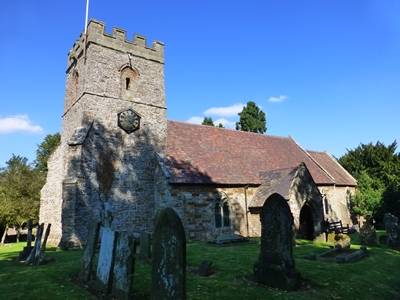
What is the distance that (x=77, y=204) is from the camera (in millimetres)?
14344

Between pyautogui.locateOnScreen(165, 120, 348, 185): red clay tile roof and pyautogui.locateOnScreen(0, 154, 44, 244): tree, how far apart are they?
53.8 feet

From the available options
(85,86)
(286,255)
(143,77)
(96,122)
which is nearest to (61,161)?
(96,122)

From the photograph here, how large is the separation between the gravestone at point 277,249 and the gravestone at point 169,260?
3.78m

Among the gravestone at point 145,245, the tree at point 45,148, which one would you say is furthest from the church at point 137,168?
the tree at point 45,148

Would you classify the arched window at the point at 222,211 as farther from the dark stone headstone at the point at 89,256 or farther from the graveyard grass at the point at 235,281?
the dark stone headstone at the point at 89,256

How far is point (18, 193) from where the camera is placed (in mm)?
27203

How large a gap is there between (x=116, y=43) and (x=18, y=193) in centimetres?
1919

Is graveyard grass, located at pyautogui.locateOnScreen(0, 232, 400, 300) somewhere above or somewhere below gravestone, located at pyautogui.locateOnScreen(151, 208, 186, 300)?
below

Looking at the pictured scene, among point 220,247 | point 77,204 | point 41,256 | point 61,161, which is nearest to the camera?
point 41,256

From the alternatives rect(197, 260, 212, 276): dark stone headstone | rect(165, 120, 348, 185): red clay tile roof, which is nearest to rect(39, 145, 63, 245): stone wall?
rect(165, 120, 348, 185): red clay tile roof

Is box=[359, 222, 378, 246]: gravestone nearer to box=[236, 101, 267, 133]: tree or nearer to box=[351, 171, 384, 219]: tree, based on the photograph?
box=[351, 171, 384, 219]: tree

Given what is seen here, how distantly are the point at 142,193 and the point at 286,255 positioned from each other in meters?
11.3

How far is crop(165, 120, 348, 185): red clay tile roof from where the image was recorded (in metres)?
17.7

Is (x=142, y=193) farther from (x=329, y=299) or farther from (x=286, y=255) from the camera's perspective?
(x=329, y=299)
